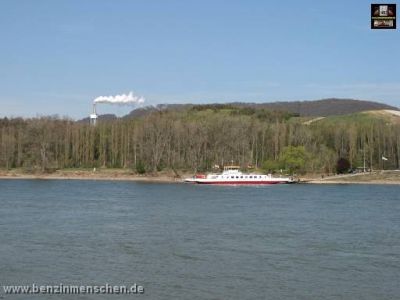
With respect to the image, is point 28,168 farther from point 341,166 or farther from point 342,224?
point 342,224

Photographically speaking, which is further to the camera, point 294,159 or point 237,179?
point 294,159

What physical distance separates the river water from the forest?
2430 inches

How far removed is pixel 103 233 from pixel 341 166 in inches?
3194

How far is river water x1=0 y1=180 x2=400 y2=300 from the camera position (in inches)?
966

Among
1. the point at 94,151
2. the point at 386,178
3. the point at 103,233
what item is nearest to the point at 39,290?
the point at 103,233

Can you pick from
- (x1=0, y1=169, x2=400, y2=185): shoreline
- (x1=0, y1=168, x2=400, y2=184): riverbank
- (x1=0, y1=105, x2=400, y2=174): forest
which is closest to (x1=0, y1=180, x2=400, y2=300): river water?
(x1=0, y1=169, x2=400, y2=185): shoreline

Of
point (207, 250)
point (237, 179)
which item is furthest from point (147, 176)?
point (207, 250)

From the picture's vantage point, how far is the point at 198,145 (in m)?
117

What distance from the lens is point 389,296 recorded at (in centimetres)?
2325

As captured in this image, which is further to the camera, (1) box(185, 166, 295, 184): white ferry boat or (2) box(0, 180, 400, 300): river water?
(1) box(185, 166, 295, 184): white ferry boat

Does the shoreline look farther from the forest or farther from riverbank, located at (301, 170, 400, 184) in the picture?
the forest

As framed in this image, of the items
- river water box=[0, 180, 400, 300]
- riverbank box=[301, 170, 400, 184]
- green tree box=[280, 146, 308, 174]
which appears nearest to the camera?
river water box=[0, 180, 400, 300]

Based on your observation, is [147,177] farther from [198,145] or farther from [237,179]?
[237,179]

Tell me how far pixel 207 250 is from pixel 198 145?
8537cm
